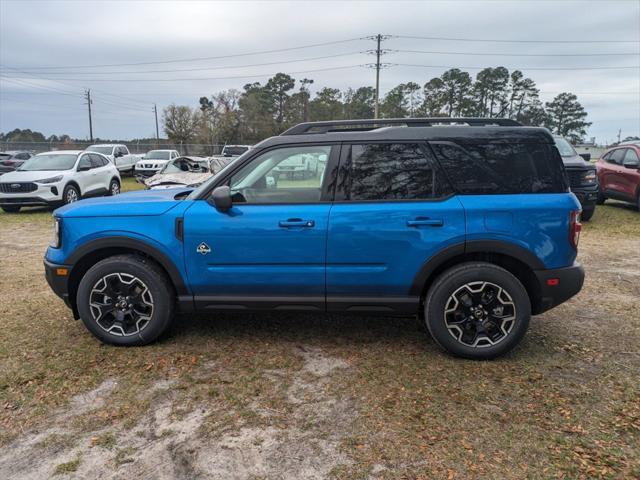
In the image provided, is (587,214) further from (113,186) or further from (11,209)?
(11,209)

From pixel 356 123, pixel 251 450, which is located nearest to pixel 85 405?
pixel 251 450

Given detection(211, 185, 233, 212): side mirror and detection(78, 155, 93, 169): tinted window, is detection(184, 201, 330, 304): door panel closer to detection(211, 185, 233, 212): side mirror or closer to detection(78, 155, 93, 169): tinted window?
detection(211, 185, 233, 212): side mirror

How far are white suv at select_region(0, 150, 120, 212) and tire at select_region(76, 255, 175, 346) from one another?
978 cm

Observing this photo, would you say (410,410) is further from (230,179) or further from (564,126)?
(564,126)

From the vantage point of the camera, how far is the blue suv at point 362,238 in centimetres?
360

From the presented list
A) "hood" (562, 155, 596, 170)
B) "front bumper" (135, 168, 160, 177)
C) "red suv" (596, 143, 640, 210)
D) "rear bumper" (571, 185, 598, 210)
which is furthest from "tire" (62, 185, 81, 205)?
"red suv" (596, 143, 640, 210)

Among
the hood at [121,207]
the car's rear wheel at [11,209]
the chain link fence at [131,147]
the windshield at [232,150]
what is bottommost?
the car's rear wheel at [11,209]

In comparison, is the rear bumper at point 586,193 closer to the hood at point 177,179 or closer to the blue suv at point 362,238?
the blue suv at point 362,238

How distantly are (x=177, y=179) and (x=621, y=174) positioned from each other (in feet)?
36.3

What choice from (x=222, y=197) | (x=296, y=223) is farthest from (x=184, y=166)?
(x=296, y=223)

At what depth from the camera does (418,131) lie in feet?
12.4

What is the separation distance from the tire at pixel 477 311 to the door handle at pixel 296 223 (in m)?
1.07

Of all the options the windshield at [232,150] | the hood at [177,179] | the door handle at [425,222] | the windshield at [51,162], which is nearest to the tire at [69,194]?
the windshield at [51,162]

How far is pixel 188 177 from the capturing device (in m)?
12.3
